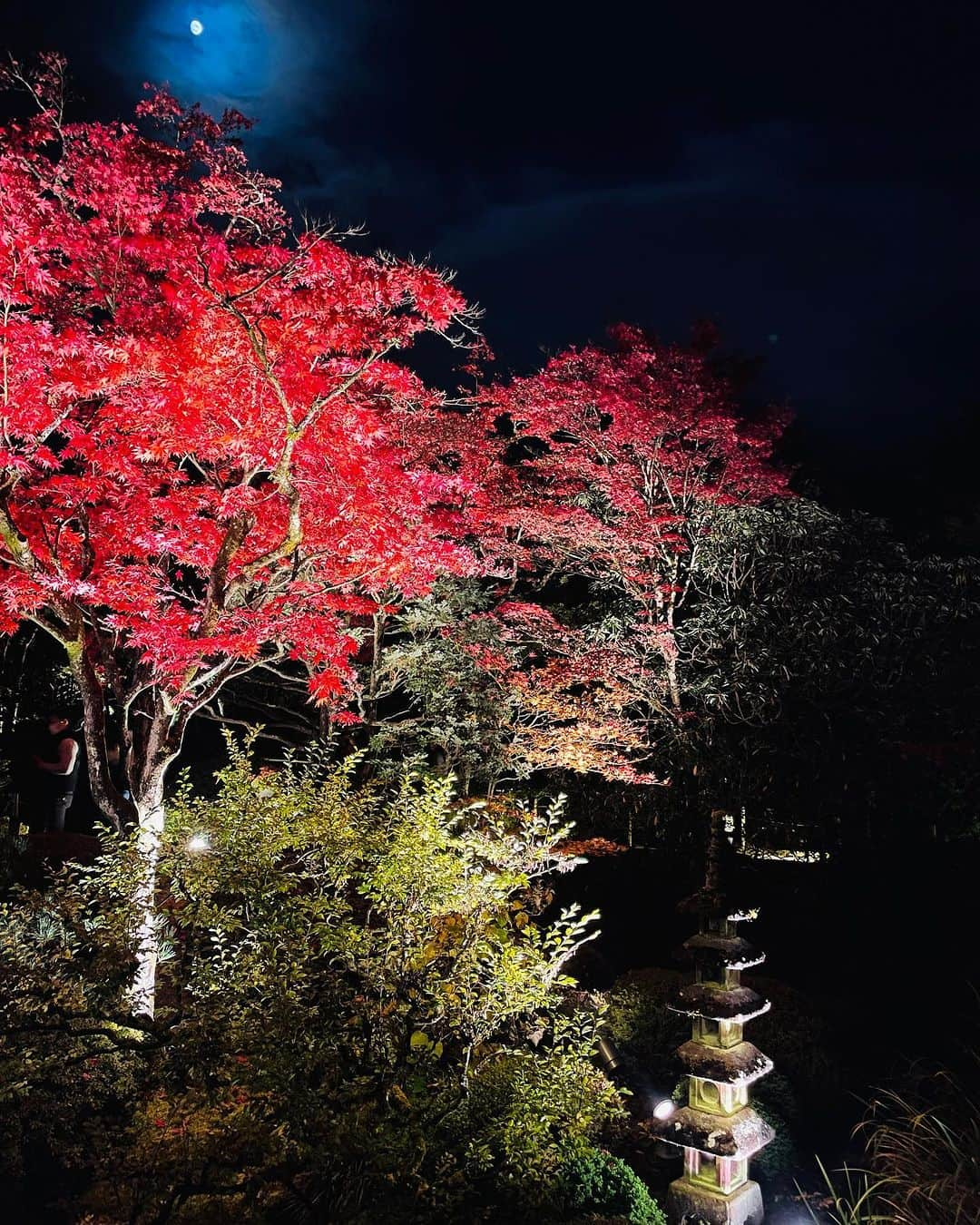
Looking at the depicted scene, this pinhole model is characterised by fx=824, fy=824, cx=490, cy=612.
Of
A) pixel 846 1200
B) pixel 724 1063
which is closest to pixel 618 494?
pixel 724 1063

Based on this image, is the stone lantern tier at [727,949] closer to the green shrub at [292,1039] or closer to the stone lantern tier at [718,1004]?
the stone lantern tier at [718,1004]

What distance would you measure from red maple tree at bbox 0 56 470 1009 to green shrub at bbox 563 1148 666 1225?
2.97m

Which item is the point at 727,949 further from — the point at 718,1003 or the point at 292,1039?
the point at 292,1039

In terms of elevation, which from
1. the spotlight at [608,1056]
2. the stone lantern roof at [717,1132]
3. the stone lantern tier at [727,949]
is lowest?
the spotlight at [608,1056]

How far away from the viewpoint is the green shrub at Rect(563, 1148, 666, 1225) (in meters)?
4.74

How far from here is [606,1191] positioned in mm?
4922

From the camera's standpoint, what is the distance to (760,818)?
10625 millimetres

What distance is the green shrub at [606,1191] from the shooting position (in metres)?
4.74

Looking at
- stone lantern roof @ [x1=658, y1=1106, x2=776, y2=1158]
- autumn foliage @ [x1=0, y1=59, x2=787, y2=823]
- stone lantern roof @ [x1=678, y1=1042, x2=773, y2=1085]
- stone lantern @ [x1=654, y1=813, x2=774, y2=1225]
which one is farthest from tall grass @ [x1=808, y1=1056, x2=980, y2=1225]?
autumn foliage @ [x1=0, y1=59, x2=787, y2=823]

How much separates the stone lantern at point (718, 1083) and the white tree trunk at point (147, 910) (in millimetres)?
3261

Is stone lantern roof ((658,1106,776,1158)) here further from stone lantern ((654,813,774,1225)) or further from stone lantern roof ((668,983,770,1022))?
stone lantern roof ((668,983,770,1022))

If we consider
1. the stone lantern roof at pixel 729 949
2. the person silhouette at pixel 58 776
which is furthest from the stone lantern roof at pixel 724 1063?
the person silhouette at pixel 58 776

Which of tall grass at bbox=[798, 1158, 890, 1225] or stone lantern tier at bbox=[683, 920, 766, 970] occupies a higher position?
stone lantern tier at bbox=[683, 920, 766, 970]

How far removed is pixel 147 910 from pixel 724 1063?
3.64 meters
